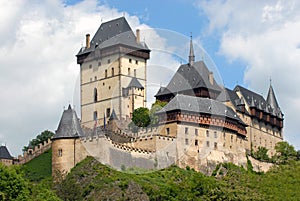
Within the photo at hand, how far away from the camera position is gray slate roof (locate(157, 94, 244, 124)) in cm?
8888

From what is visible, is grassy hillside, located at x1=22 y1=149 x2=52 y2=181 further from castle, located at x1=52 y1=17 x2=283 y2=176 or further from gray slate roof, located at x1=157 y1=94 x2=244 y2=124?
gray slate roof, located at x1=157 y1=94 x2=244 y2=124

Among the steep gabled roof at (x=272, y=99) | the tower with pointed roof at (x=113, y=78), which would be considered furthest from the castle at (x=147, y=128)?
the steep gabled roof at (x=272, y=99)

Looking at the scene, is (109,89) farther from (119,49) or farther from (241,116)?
(241,116)

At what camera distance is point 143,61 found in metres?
103

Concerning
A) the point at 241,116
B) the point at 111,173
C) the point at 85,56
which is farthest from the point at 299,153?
the point at 111,173

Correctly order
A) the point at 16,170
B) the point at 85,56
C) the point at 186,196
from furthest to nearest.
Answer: the point at 85,56 → the point at 16,170 → the point at 186,196

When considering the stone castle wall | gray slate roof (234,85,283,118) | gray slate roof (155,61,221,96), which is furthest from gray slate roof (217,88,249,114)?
the stone castle wall

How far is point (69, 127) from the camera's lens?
82750mm

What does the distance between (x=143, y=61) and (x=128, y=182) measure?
2903 centimetres

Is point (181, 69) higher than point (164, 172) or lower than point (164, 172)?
higher

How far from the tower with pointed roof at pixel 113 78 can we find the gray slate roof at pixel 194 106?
8126 mm

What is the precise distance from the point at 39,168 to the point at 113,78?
18.0 meters

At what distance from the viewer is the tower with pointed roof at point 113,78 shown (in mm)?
98750

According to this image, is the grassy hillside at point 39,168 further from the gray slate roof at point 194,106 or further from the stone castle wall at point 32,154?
the gray slate roof at point 194,106
